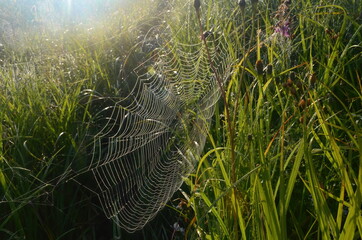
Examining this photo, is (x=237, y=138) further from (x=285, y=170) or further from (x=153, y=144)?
(x=153, y=144)

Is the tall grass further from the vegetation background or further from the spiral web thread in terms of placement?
the spiral web thread

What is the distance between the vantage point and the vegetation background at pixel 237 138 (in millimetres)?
1494

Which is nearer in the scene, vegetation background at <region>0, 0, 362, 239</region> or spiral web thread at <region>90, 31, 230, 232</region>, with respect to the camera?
vegetation background at <region>0, 0, 362, 239</region>

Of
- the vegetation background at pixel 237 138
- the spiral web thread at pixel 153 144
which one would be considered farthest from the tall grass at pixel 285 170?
the spiral web thread at pixel 153 144

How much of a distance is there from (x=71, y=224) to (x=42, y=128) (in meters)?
0.48

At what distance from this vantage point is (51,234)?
2.30 m

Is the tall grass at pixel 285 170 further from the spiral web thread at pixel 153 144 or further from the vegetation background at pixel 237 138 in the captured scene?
the spiral web thread at pixel 153 144

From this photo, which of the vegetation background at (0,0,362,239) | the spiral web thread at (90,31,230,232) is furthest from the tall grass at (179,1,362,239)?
the spiral web thread at (90,31,230,232)

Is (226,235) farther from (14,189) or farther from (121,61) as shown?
(121,61)

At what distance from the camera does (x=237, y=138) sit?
209cm

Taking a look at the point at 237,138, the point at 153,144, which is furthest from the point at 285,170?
the point at 153,144

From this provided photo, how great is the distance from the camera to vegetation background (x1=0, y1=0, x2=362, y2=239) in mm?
1494

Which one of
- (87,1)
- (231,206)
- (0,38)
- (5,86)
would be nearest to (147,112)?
(5,86)

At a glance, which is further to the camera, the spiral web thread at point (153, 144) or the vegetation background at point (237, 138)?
the spiral web thread at point (153, 144)
